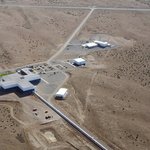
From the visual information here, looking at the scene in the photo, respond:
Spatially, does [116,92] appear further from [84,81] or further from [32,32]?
[32,32]

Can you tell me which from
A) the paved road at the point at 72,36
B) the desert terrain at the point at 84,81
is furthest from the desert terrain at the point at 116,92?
the paved road at the point at 72,36

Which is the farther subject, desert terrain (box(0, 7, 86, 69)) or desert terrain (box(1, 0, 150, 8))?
desert terrain (box(1, 0, 150, 8))

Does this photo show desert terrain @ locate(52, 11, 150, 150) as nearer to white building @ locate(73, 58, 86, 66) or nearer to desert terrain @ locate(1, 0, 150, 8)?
white building @ locate(73, 58, 86, 66)

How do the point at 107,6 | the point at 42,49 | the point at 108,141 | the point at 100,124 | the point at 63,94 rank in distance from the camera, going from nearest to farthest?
the point at 108,141 < the point at 100,124 < the point at 63,94 < the point at 42,49 < the point at 107,6

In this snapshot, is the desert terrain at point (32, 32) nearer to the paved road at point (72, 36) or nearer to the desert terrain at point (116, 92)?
the paved road at point (72, 36)

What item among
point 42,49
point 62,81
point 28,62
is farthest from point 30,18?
point 62,81

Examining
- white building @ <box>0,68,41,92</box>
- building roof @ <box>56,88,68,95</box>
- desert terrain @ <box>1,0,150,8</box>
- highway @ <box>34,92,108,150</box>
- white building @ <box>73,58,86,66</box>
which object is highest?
white building @ <box>0,68,41,92</box>

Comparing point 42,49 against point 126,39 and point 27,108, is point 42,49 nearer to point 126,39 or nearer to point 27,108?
point 126,39

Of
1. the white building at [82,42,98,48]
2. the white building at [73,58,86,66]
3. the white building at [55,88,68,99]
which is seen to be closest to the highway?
the white building at [55,88,68,99]
